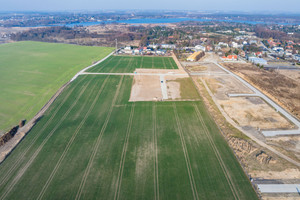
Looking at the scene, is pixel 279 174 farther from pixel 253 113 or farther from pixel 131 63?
pixel 131 63

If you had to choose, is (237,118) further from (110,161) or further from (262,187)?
(110,161)

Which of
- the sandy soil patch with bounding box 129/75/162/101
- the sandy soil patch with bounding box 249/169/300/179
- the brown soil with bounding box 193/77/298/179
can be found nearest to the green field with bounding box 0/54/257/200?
the brown soil with bounding box 193/77/298/179

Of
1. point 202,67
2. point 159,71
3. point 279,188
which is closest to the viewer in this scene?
point 279,188

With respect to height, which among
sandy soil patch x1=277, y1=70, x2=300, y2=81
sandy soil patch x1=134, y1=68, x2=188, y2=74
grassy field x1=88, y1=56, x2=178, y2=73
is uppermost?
grassy field x1=88, y1=56, x2=178, y2=73

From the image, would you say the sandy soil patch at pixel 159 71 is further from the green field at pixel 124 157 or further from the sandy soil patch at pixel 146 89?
the green field at pixel 124 157

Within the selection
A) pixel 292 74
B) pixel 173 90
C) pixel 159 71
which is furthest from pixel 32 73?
pixel 292 74

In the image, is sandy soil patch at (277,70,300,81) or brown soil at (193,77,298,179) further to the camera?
sandy soil patch at (277,70,300,81)

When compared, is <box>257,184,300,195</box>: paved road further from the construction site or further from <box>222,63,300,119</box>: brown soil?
<box>222,63,300,119</box>: brown soil
